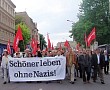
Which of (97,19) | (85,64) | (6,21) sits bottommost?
(85,64)

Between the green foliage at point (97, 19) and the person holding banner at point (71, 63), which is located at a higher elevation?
the green foliage at point (97, 19)

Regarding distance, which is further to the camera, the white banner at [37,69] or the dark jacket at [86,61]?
the white banner at [37,69]

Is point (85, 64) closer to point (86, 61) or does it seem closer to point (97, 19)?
point (86, 61)

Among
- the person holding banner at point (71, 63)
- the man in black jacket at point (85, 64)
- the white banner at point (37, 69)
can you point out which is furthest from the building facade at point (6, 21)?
the man in black jacket at point (85, 64)

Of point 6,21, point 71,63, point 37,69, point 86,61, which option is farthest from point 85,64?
point 6,21

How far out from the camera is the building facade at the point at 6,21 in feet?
229

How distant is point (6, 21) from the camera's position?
75250 millimetres

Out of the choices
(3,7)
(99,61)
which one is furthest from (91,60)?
(3,7)

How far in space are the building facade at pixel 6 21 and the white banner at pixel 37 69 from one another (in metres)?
52.7

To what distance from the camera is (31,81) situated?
17.2 meters

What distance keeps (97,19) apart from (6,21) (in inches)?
954

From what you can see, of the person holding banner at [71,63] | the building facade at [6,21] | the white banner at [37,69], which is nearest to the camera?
the person holding banner at [71,63]

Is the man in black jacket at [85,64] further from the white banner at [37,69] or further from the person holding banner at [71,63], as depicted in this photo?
the white banner at [37,69]

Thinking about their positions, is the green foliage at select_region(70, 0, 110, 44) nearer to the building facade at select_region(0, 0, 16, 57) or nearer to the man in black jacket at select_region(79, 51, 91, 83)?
the building facade at select_region(0, 0, 16, 57)
